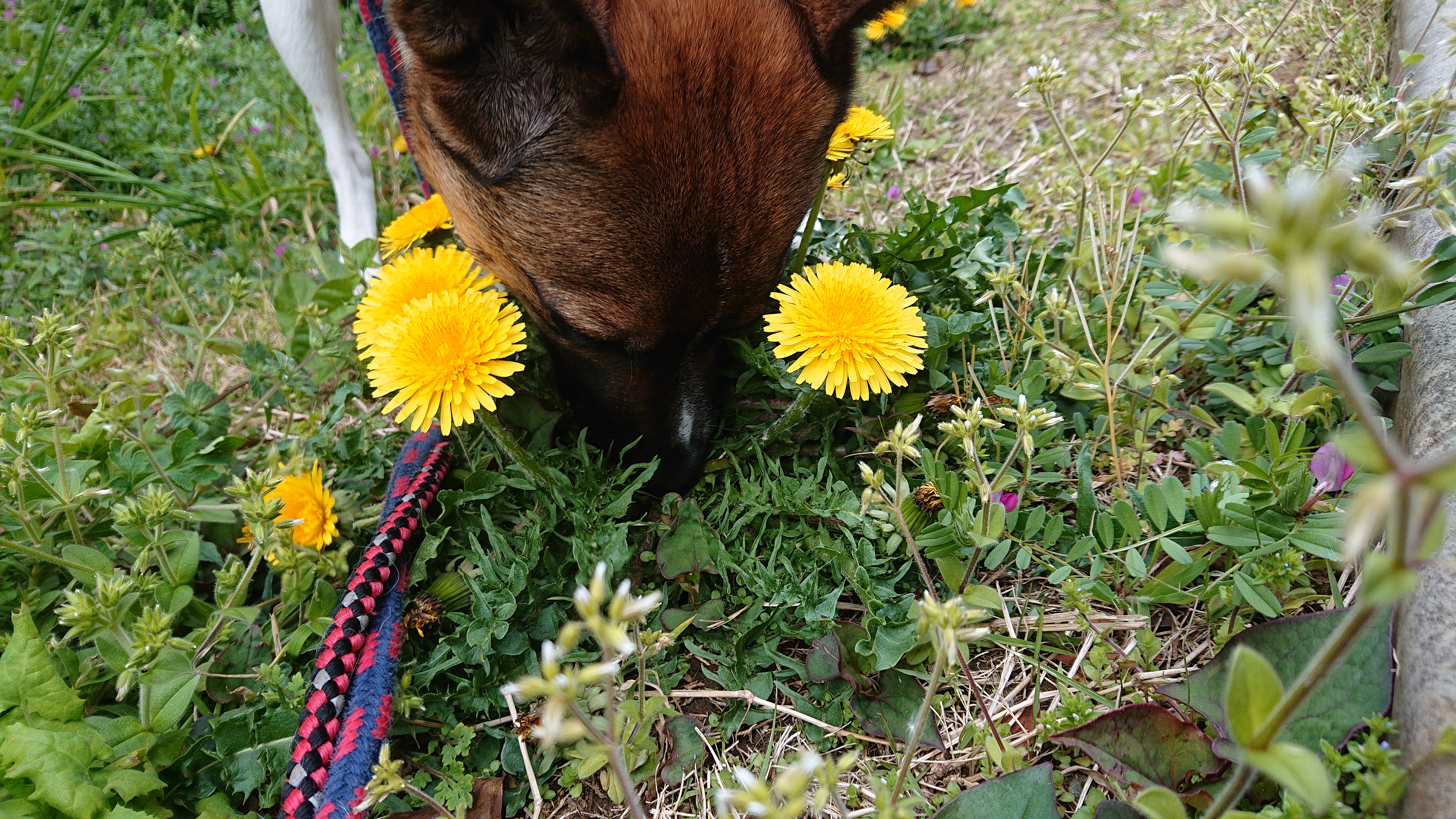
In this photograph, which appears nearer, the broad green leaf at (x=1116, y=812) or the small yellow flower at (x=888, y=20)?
the broad green leaf at (x=1116, y=812)

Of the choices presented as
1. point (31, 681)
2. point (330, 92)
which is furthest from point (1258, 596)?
point (330, 92)

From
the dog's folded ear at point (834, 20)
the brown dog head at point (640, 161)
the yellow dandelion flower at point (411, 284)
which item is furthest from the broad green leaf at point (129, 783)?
the dog's folded ear at point (834, 20)

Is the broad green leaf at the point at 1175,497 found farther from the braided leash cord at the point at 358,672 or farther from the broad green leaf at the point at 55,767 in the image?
the broad green leaf at the point at 55,767

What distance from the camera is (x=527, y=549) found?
5.31ft

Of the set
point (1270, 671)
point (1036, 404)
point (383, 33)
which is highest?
point (383, 33)

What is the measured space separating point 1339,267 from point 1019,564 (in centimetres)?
90

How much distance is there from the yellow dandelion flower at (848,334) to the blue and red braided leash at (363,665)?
845 millimetres

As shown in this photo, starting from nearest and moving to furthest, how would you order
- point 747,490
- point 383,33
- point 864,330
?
point 864,330 < point 747,490 < point 383,33

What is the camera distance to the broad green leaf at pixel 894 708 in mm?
1430

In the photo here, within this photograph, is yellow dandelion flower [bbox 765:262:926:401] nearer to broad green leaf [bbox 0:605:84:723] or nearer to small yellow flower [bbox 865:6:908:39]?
small yellow flower [bbox 865:6:908:39]

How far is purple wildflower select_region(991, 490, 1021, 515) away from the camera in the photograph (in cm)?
157

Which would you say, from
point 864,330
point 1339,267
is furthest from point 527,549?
point 1339,267

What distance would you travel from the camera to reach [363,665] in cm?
145

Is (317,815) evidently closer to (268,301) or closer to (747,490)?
(747,490)
